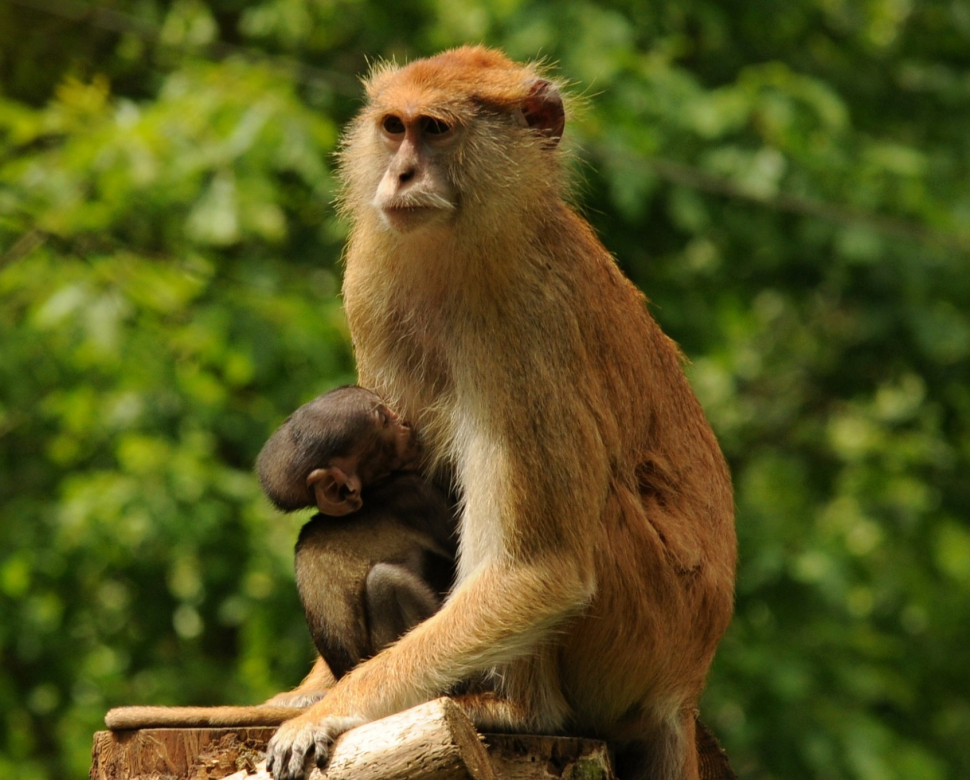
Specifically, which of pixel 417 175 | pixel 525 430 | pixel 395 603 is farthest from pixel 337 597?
pixel 417 175

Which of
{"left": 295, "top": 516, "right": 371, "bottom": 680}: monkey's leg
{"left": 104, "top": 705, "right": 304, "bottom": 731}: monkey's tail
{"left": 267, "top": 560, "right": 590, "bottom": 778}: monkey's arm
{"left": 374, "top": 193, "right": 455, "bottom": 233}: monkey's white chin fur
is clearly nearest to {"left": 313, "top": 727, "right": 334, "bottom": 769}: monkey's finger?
{"left": 267, "top": 560, "right": 590, "bottom": 778}: monkey's arm

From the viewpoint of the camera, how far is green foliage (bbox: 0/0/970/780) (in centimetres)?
777

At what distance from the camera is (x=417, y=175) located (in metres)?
4.26

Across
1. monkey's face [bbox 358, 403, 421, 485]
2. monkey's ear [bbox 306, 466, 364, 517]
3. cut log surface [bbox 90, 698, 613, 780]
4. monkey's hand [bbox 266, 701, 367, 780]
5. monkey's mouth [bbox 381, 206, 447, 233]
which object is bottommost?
cut log surface [bbox 90, 698, 613, 780]

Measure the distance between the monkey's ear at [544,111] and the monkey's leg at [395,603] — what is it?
149cm

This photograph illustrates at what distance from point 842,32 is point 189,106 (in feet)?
17.1

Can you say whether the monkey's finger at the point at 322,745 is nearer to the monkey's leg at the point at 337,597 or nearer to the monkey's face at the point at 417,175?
the monkey's leg at the point at 337,597

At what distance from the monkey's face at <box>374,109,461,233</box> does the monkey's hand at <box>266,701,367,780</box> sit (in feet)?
4.85

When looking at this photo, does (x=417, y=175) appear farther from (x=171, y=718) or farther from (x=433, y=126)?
(x=171, y=718)

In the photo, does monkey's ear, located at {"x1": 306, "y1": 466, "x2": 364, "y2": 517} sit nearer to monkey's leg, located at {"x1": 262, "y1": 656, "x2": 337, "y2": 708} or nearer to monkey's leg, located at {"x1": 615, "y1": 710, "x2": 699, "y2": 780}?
monkey's leg, located at {"x1": 262, "y1": 656, "x2": 337, "y2": 708}

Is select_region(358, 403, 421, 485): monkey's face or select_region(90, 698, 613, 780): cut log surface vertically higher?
select_region(358, 403, 421, 485): monkey's face

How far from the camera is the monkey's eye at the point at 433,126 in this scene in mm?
4309

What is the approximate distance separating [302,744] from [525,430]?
1092 millimetres

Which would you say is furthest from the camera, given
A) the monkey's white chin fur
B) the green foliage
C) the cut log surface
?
the green foliage
